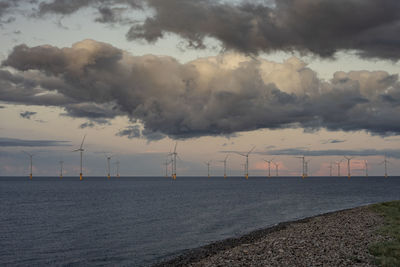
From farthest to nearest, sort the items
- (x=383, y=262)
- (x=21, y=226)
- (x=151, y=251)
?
(x=21, y=226) < (x=151, y=251) < (x=383, y=262)

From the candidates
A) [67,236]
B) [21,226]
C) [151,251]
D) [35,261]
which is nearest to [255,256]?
[151,251]

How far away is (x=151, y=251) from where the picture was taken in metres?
43.4

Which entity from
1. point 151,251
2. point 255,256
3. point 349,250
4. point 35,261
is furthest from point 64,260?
point 349,250

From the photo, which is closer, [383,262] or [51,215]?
[383,262]

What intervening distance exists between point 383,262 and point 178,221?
49.3m

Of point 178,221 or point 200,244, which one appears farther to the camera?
point 178,221

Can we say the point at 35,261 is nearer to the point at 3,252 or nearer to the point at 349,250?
the point at 3,252

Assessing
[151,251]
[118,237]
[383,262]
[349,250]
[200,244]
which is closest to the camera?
[383,262]

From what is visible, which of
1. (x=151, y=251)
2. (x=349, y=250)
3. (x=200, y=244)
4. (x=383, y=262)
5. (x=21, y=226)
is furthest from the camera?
(x=21, y=226)

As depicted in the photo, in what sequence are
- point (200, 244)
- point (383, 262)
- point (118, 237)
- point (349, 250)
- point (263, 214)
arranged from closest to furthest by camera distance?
1. point (383, 262)
2. point (349, 250)
3. point (200, 244)
4. point (118, 237)
5. point (263, 214)

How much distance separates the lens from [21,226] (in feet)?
218

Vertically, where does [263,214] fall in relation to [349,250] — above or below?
below

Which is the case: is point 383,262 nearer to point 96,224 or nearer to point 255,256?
point 255,256

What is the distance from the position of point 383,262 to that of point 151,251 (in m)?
26.3
